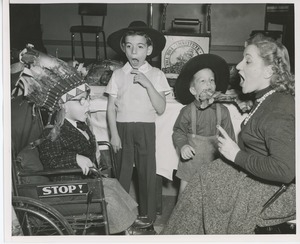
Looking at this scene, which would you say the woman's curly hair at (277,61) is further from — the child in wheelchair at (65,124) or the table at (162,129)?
the child in wheelchair at (65,124)

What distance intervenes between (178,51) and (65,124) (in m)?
0.43

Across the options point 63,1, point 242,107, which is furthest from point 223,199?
point 63,1

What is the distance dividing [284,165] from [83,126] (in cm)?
53

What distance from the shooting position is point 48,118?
0.94 m

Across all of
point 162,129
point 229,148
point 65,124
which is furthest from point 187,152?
point 65,124

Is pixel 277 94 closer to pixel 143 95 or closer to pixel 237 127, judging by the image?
pixel 237 127

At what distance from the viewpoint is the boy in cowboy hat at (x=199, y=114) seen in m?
0.98

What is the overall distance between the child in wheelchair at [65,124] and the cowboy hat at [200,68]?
0.27 metres

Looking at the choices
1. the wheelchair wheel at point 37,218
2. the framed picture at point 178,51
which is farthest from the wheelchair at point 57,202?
the framed picture at point 178,51

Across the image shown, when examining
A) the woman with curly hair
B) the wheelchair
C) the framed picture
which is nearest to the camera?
the woman with curly hair

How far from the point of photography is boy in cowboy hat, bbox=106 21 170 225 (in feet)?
3.26

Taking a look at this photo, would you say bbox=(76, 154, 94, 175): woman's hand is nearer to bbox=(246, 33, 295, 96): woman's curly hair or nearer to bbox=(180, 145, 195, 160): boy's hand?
bbox=(180, 145, 195, 160): boy's hand

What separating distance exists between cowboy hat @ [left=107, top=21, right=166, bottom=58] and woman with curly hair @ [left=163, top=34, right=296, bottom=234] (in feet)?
0.97

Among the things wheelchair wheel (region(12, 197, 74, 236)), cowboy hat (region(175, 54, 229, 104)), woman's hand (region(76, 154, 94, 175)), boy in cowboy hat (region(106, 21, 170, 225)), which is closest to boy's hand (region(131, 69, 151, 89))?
boy in cowboy hat (region(106, 21, 170, 225))
